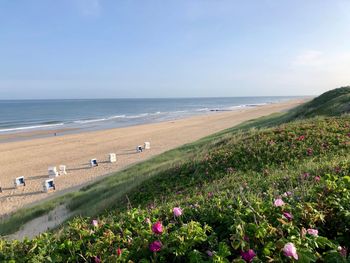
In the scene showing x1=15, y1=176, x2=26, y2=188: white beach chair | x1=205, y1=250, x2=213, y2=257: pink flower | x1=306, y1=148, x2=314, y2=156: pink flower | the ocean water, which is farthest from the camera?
the ocean water

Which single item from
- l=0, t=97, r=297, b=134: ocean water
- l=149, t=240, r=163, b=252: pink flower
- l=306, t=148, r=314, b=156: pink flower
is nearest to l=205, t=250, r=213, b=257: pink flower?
l=149, t=240, r=163, b=252: pink flower

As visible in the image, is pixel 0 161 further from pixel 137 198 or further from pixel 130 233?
pixel 130 233

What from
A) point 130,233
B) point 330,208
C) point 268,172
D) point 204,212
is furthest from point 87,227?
point 268,172

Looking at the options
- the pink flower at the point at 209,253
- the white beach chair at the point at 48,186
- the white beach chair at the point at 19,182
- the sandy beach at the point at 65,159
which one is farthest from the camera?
the white beach chair at the point at 19,182

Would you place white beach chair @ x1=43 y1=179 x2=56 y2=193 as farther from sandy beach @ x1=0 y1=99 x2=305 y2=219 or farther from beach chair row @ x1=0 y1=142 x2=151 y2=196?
sandy beach @ x1=0 y1=99 x2=305 y2=219

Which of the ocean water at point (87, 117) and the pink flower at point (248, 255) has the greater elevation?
the pink flower at point (248, 255)

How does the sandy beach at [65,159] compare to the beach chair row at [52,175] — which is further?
the sandy beach at [65,159]

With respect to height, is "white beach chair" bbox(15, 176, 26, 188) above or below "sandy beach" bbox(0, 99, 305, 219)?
above

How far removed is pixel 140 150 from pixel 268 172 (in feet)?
68.8

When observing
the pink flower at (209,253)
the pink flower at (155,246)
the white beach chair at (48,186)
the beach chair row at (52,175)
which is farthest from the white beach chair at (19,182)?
the pink flower at (209,253)

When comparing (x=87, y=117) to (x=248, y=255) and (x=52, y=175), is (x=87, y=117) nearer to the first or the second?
(x=52, y=175)

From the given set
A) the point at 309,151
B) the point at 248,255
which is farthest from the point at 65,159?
the point at 248,255

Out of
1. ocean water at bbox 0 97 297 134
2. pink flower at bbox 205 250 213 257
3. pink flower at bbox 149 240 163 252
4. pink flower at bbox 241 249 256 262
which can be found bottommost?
ocean water at bbox 0 97 297 134

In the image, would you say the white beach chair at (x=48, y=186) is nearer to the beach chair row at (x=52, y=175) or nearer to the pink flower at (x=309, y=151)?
the beach chair row at (x=52, y=175)
